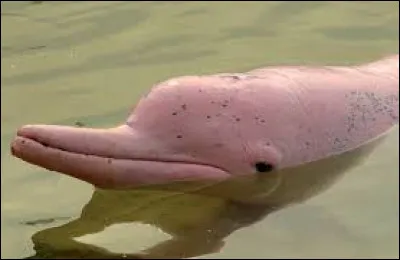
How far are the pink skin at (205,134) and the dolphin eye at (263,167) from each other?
0.08 ft

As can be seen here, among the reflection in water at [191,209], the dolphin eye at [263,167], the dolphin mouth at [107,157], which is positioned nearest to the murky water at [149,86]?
the reflection in water at [191,209]

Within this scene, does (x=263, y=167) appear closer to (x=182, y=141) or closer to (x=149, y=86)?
(x=182, y=141)

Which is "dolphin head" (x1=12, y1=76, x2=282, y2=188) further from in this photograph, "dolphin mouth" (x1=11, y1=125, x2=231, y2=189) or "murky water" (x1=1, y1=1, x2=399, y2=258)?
"murky water" (x1=1, y1=1, x2=399, y2=258)

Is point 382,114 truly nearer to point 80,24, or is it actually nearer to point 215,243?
point 215,243

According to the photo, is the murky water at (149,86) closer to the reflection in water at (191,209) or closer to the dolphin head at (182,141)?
the reflection in water at (191,209)

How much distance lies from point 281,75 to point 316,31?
2.53 metres

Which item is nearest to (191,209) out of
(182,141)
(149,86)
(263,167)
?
(182,141)

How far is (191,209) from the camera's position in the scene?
176 inches

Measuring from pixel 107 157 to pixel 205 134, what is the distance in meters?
0.44

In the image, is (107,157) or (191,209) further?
(191,209)

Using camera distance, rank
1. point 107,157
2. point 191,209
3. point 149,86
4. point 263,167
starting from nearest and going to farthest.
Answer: point 107,157 → point 191,209 → point 263,167 → point 149,86

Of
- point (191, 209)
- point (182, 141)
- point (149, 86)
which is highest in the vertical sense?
point (149, 86)

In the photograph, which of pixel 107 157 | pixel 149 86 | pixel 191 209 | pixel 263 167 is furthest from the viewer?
pixel 149 86

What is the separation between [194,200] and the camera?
4.54m
